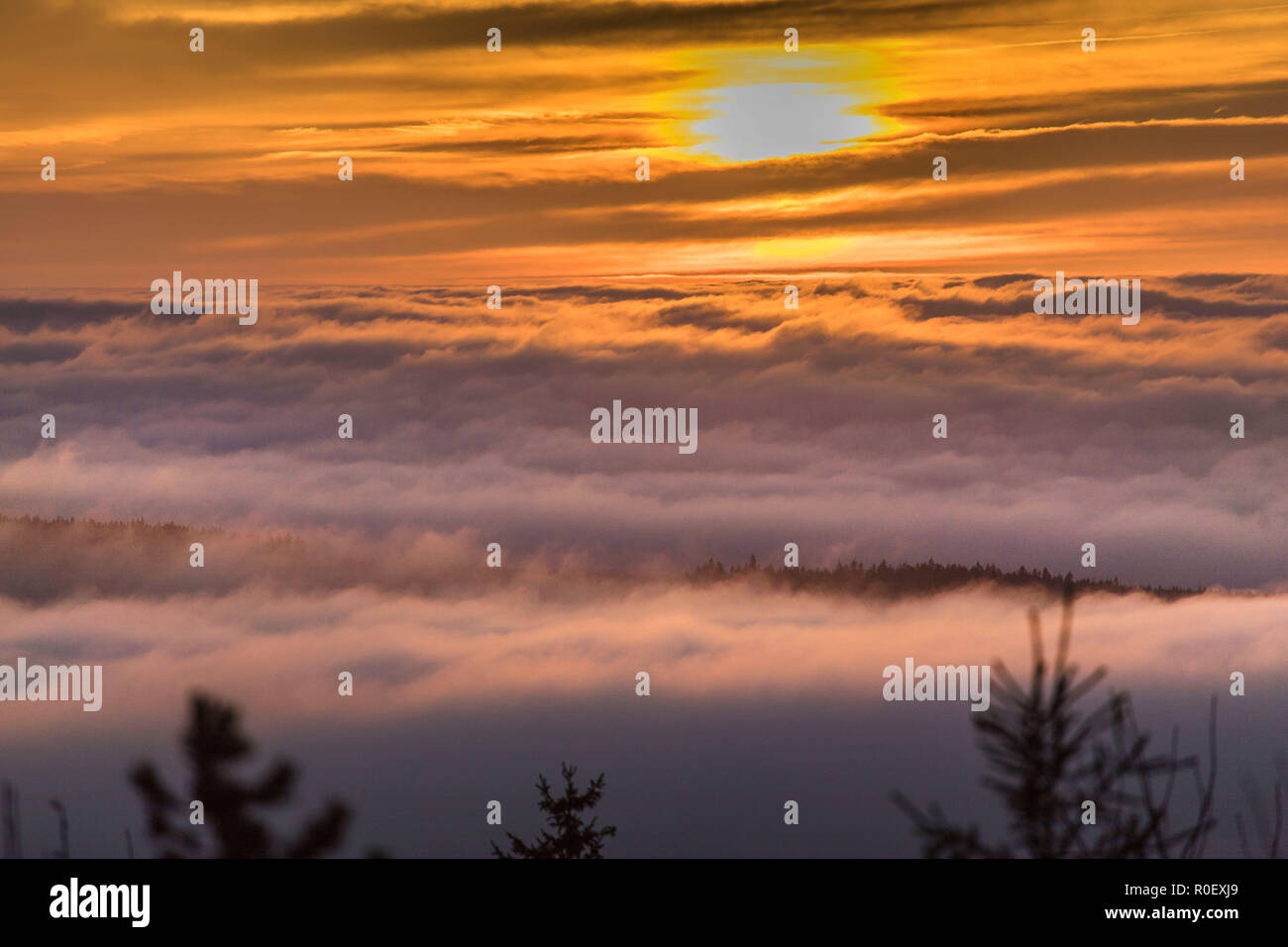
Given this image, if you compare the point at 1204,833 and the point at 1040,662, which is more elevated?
the point at 1040,662

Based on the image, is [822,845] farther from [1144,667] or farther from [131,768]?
[131,768]

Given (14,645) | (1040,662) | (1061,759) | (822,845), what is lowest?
(822,845)

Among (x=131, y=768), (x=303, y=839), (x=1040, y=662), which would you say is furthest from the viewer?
(x=131, y=768)

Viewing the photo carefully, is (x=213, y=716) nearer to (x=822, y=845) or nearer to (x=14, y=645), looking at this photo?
(x=822, y=845)

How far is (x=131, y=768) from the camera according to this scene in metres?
13.4

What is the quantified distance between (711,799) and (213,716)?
7092 inches
